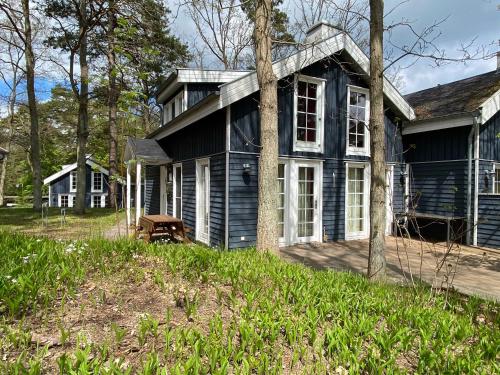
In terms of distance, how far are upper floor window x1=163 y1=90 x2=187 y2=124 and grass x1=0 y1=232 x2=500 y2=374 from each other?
8661 millimetres

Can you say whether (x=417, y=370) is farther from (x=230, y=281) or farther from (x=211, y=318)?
(x=230, y=281)

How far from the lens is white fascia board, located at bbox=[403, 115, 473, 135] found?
8785 mm

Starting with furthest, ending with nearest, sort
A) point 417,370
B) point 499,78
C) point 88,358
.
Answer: point 499,78, point 417,370, point 88,358

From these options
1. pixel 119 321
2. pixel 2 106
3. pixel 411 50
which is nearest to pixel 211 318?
pixel 119 321

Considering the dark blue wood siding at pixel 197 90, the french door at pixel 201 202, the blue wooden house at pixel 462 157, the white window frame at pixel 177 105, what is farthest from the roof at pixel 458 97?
the white window frame at pixel 177 105

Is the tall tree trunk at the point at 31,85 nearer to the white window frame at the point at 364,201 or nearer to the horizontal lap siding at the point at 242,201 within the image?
the horizontal lap siding at the point at 242,201

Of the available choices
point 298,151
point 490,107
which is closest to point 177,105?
point 298,151

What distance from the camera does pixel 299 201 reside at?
341 inches

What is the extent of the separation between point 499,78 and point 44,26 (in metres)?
18.8

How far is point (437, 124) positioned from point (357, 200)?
10.5ft

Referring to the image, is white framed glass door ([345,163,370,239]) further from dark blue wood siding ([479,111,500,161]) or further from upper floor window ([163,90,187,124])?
upper floor window ([163,90,187,124])

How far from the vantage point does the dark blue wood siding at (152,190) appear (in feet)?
45.5

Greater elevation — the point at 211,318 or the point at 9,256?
the point at 9,256

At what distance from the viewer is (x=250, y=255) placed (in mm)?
4719
